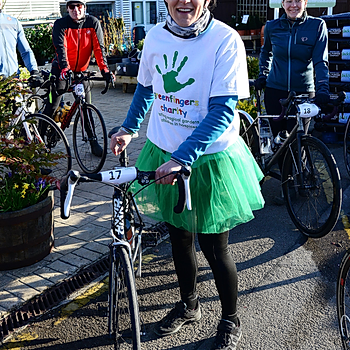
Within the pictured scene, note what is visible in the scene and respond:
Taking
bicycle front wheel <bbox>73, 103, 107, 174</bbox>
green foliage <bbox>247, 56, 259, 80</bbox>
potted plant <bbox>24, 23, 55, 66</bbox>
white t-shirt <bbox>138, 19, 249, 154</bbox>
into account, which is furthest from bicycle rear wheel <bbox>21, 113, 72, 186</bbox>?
potted plant <bbox>24, 23, 55, 66</bbox>

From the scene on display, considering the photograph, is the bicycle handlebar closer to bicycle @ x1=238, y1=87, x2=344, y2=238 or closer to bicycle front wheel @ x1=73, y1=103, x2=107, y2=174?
bicycle @ x1=238, y1=87, x2=344, y2=238

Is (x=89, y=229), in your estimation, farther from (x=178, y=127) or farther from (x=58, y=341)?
(x=178, y=127)

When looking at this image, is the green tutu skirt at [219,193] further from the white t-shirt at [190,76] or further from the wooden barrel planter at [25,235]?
the wooden barrel planter at [25,235]

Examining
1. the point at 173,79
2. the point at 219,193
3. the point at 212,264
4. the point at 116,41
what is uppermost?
the point at 116,41

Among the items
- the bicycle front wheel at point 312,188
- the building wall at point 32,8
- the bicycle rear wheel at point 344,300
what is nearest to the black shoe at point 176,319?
the bicycle rear wheel at point 344,300

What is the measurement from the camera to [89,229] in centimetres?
454

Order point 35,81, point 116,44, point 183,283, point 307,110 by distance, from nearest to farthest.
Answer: point 183,283
point 307,110
point 35,81
point 116,44

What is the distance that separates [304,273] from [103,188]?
8.89ft

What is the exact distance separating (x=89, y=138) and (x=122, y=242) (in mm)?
3807

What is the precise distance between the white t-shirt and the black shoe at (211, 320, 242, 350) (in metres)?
1.11

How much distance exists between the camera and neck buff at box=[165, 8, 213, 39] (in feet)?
7.95

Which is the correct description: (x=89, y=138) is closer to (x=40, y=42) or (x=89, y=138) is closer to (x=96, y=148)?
(x=96, y=148)

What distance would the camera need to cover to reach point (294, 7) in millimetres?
4730

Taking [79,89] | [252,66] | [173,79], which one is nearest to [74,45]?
[79,89]
